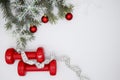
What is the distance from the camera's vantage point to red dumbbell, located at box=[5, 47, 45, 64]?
1408 millimetres

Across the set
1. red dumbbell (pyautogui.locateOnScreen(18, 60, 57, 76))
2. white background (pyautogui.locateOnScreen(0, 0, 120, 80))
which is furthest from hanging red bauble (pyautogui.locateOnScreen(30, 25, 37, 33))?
red dumbbell (pyautogui.locateOnScreen(18, 60, 57, 76))

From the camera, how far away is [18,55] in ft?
4.75

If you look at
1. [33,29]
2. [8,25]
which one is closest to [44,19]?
[33,29]

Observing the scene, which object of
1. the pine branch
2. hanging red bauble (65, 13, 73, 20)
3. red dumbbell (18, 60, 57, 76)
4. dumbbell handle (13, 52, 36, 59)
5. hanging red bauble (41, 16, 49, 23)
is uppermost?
hanging red bauble (65, 13, 73, 20)

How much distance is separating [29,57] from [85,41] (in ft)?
1.44

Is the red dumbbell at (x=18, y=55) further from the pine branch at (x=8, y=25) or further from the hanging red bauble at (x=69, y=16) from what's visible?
the hanging red bauble at (x=69, y=16)

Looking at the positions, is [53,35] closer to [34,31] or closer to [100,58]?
[34,31]

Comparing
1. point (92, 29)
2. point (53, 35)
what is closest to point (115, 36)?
point (92, 29)

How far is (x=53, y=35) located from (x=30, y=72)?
34 cm

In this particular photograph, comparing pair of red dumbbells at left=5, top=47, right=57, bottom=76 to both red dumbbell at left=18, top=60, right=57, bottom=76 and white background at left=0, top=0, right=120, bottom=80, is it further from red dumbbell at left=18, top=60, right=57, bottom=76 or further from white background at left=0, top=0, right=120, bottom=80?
white background at left=0, top=0, right=120, bottom=80

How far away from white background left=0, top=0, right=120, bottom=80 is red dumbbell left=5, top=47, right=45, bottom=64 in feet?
0.31

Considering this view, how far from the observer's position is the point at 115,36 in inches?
60.6

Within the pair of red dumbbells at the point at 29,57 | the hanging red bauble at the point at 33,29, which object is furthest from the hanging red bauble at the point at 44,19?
the pair of red dumbbells at the point at 29,57

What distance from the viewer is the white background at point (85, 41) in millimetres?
1508
